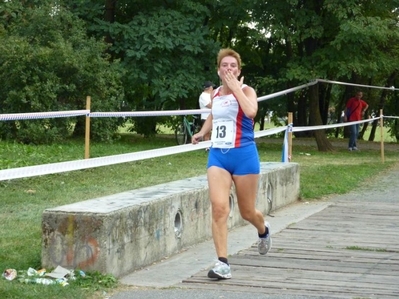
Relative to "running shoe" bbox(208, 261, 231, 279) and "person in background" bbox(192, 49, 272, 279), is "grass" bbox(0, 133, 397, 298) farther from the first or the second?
"person in background" bbox(192, 49, 272, 279)

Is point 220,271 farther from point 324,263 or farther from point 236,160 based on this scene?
point 324,263

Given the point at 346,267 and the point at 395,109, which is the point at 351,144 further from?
the point at 346,267

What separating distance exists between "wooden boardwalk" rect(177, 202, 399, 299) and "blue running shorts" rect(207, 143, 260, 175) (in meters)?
0.86

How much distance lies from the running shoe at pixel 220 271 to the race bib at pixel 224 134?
957 mm

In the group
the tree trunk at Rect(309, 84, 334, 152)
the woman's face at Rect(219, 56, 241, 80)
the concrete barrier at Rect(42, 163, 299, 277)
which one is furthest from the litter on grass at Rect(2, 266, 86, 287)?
the tree trunk at Rect(309, 84, 334, 152)

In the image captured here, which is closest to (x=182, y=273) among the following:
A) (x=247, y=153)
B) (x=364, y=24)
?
(x=247, y=153)

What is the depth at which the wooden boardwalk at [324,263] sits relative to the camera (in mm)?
7352

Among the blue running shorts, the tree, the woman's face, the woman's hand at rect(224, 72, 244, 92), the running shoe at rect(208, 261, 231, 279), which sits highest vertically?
the tree

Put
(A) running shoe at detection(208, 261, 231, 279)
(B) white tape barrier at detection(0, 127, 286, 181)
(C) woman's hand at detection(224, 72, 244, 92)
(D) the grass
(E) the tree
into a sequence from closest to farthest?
(D) the grass
(A) running shoe at detection(208, 261, 231, 279)
(C) woman's hand at detection(224, 72, 244, 92)
(B) white tape barrier at detection(0, 127, 286, 181)
(E) the tree

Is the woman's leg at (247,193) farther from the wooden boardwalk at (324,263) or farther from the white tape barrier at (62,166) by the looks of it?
the white tape barrier at (62,166)

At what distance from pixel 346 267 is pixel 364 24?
16873 mm

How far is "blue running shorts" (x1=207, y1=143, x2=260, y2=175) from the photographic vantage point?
25.6 feet

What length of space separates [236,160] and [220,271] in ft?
2.99

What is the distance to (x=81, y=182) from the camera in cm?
1339
